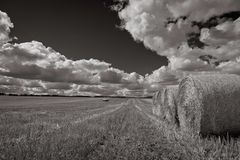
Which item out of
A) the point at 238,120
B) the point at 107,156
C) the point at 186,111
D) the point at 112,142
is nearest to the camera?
the point at 107,156

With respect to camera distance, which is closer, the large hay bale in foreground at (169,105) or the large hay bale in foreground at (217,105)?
the large hay bale in foreground at (217,105)

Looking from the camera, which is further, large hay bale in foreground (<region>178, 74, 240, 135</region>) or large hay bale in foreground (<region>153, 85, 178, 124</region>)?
large hay bale in foreground (<region>153, 85, 178, 124</region>)

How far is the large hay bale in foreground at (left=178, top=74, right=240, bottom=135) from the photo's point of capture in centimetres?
704

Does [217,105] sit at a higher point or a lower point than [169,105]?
higher

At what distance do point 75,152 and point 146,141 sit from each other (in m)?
2.32

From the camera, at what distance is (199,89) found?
753cm

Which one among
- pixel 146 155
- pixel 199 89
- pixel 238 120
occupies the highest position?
pixel 199 89

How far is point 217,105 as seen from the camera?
7047 millimetres

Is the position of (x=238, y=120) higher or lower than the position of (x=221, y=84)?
lower

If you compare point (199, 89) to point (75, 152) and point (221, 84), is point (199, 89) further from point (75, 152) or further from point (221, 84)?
point (75, 152)

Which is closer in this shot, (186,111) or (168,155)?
(168,155)

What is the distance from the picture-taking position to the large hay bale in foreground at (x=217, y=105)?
704 cm

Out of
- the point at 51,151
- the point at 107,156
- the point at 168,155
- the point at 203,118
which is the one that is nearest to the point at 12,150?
the point at 51,151

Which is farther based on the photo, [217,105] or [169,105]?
[169,105]
